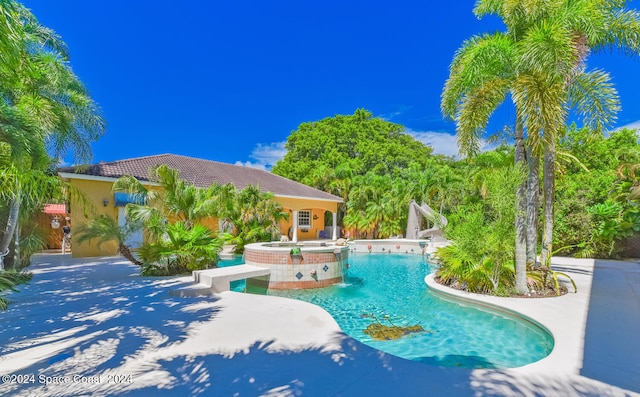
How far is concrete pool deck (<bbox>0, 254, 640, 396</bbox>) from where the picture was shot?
377cm

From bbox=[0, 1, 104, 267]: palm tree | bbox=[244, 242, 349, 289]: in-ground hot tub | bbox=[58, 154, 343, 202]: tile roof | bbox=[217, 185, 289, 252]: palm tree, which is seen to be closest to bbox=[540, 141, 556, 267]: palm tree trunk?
bbox=[244, 242, 349, 289]: in-ground hot tub

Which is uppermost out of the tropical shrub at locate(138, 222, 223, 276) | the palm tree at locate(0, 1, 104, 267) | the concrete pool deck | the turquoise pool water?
the palm tree at locate(0, 1, 104, 267)

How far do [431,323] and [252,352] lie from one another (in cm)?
473

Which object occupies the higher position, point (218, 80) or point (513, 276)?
point (218, 80)

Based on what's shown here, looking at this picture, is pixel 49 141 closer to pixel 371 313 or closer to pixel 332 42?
pixel 371 313

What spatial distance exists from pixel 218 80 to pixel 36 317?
28407mm

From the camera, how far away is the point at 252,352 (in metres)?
4.79

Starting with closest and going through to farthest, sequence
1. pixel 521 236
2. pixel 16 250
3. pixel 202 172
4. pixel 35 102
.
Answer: pixel 35 102 < pixel 521 236 < pixel 16 250 < pixel 202 172

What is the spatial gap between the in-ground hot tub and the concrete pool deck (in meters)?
3.68

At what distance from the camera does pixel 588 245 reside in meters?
16.1

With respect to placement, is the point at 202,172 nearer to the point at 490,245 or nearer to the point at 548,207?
the point at 490,245

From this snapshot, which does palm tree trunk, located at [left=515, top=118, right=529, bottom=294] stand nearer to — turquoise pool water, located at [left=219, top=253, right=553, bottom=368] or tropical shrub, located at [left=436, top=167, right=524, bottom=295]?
tropical shrub, located at [left=436, top=167, right=524, bottom=295]

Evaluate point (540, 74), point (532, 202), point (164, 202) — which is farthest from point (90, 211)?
point (540, 74)

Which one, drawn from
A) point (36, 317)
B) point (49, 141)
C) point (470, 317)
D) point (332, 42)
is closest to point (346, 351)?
point (470, 317)
